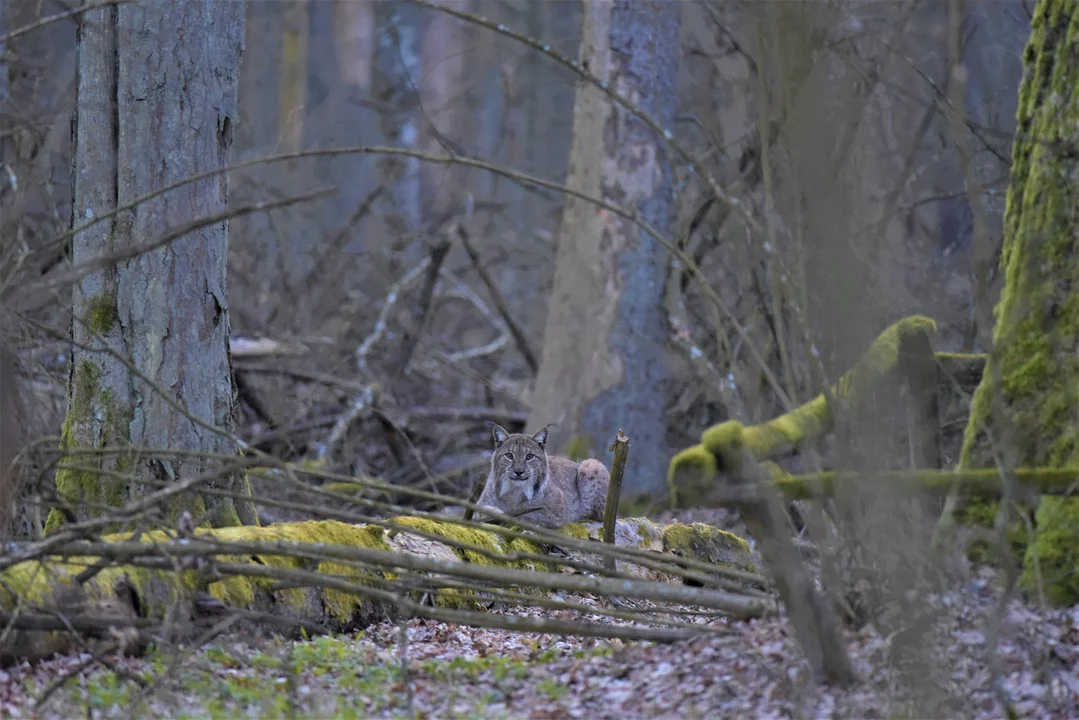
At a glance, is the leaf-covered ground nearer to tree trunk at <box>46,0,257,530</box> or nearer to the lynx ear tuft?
tree trunk at <box>46,0,257,530</box>

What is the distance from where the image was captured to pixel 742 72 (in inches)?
474

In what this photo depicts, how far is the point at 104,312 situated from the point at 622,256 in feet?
20.8

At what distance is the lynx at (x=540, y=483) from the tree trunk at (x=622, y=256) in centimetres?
268

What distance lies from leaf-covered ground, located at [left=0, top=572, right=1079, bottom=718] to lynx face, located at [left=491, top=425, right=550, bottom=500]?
11.2ft

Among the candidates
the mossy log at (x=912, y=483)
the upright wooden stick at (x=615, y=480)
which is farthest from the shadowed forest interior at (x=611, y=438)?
the upright wooden stick at (x=615, y=480)

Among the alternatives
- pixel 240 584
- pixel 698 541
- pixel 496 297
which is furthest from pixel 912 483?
pixel 496 297

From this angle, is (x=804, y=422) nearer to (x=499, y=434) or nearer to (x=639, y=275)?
(x=499, y=434)

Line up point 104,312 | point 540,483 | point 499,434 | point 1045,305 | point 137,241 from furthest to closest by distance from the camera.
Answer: point 499,434
point 540,483
point 104,312
point 137,241
point 1045,305

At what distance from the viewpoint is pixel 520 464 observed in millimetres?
8570

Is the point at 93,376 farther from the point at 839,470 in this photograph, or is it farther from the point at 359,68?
the point at 359,68

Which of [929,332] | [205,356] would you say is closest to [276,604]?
[205,356]

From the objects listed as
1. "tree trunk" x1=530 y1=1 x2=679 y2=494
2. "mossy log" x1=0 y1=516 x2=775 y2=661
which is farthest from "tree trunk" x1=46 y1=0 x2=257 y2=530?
"tree trunk" x1=530 y1=1 x2=679 y2=494

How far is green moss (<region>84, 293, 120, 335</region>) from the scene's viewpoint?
620 centimetres

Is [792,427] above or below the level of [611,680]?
above
